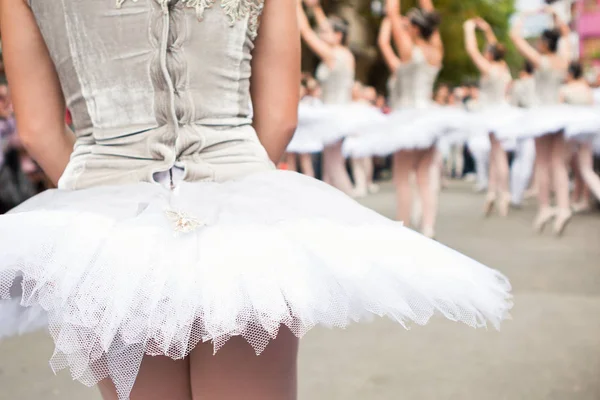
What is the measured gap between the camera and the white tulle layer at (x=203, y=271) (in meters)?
1.17

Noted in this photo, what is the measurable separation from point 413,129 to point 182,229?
19.6ft

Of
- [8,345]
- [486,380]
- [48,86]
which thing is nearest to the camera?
[48,86]

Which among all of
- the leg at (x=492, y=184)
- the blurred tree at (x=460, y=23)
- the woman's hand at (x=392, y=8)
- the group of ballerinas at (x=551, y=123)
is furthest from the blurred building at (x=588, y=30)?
the woman's hand at (x=392, y=8)

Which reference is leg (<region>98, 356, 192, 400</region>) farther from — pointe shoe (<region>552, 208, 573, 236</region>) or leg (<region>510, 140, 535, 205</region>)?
leg (<region>510, 140, 535, 205</region>)

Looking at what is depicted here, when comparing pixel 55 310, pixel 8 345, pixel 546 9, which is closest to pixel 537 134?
pixel 546 9

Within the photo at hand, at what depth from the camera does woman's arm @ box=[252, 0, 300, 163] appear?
1.52m

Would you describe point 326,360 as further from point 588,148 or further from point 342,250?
point 588,148

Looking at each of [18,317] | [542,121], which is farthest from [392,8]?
[18,317]

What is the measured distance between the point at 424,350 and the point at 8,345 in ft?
8.13

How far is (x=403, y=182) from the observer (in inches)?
285

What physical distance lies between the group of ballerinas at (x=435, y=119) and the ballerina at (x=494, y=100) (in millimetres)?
14

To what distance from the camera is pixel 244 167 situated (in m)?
1.43

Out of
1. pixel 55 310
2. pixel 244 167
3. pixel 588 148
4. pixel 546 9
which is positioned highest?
pixel 244 167

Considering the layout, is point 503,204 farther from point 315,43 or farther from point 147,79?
point 147,79
